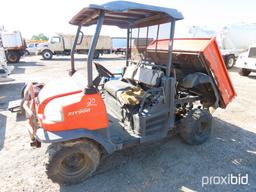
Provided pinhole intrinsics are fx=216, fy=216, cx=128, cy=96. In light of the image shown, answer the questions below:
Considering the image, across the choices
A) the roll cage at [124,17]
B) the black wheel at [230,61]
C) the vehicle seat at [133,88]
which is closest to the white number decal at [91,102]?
the roll cage at [124,17]

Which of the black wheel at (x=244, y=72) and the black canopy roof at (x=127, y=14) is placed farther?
the black wheel at (x=244, y=72)

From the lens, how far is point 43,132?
8.77ft

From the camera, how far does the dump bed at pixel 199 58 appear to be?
382 cm

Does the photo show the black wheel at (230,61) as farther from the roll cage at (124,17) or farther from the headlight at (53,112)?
the headlight at (53,112)

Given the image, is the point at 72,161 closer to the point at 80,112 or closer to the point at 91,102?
the point at 80,112

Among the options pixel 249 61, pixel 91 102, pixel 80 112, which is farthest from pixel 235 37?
pixel 80 112

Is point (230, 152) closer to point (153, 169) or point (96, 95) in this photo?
point (153, 169)

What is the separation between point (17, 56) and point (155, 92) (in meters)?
18.2

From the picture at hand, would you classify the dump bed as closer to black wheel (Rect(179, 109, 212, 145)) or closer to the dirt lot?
black wheel (Rect(179, 109, 212, 145))

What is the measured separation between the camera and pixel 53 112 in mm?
2707

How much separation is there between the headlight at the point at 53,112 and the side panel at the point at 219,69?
8.40 ft

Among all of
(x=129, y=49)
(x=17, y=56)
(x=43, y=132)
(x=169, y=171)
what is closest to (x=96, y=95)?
(x=43, y=132)

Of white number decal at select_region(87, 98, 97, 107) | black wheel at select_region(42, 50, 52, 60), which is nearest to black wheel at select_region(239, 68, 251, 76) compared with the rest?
white number decal at select_region(87, 98, 97, 107)

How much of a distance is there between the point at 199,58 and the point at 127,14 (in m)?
1.46
